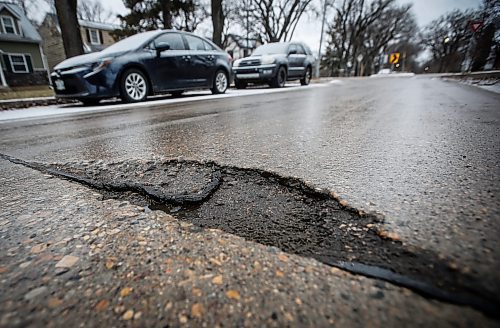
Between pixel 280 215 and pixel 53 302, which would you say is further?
pixel 280 215

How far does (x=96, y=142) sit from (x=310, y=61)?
10.5 metres

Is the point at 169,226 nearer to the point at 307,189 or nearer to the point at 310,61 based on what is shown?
the point at 307,189

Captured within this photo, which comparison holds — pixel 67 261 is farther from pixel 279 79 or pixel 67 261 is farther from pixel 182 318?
pixel 279 79

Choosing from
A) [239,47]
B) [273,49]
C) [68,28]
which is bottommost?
[273,49]

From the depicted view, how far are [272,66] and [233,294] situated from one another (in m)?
9.12

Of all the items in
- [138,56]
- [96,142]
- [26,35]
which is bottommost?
[96,142]

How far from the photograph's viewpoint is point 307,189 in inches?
50.8

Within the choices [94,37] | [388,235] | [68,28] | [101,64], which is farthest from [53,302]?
[94,37]

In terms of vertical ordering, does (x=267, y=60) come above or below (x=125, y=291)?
above

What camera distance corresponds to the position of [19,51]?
67.6 ft

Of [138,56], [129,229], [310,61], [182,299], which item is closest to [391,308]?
[182,299]

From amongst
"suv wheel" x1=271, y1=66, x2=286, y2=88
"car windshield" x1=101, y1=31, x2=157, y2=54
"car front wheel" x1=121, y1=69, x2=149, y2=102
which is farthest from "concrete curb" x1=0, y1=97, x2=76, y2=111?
"suv wheel" x1=271, y1=66, x2=286, y2=88

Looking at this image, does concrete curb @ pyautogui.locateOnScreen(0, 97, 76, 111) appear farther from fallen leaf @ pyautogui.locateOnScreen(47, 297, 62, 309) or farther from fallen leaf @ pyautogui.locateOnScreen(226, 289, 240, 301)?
fallen leaf @ pyautogui.locateOnScreen(226, 289, 240, 301)

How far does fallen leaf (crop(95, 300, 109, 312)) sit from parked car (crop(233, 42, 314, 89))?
909 centimetres
